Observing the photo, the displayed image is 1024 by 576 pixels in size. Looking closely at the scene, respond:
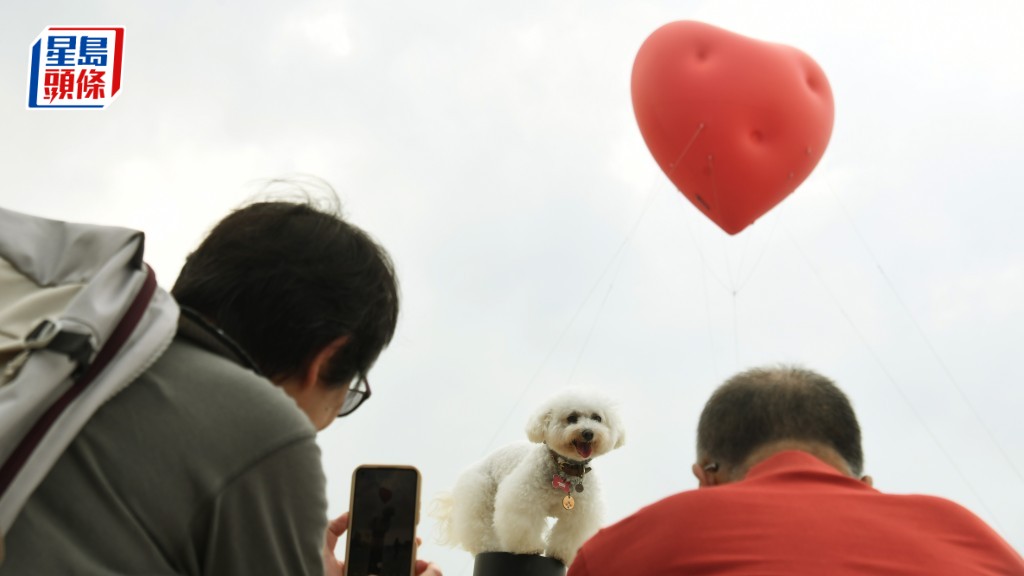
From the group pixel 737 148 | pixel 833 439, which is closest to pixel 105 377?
pixel 833 439

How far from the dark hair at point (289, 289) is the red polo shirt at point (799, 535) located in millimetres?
464

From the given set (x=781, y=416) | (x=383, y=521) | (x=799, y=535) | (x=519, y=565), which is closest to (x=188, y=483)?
(x=383, y=521)

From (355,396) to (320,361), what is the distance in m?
0.13

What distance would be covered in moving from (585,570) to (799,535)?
29 cm

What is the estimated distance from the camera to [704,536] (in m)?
1.29

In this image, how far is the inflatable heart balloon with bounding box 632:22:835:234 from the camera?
3529 mm

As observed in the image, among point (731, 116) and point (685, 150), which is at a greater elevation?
point (731, 116)

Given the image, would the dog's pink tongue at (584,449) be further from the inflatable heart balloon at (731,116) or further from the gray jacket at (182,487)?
the gray jacket at (182,487)

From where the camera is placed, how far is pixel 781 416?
146 centimetres

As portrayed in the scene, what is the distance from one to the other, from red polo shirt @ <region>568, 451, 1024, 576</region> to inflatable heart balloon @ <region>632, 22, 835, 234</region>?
231 centimetres

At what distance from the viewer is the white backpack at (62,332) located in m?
0.79

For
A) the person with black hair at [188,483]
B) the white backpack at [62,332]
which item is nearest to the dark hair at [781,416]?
the person with black hair at [188,483]

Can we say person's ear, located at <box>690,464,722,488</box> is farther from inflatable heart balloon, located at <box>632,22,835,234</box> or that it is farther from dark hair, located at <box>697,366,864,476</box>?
inflatable heart balloon, located at <box>632,22,835,234</box>

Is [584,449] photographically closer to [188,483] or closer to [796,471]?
[796,471]
